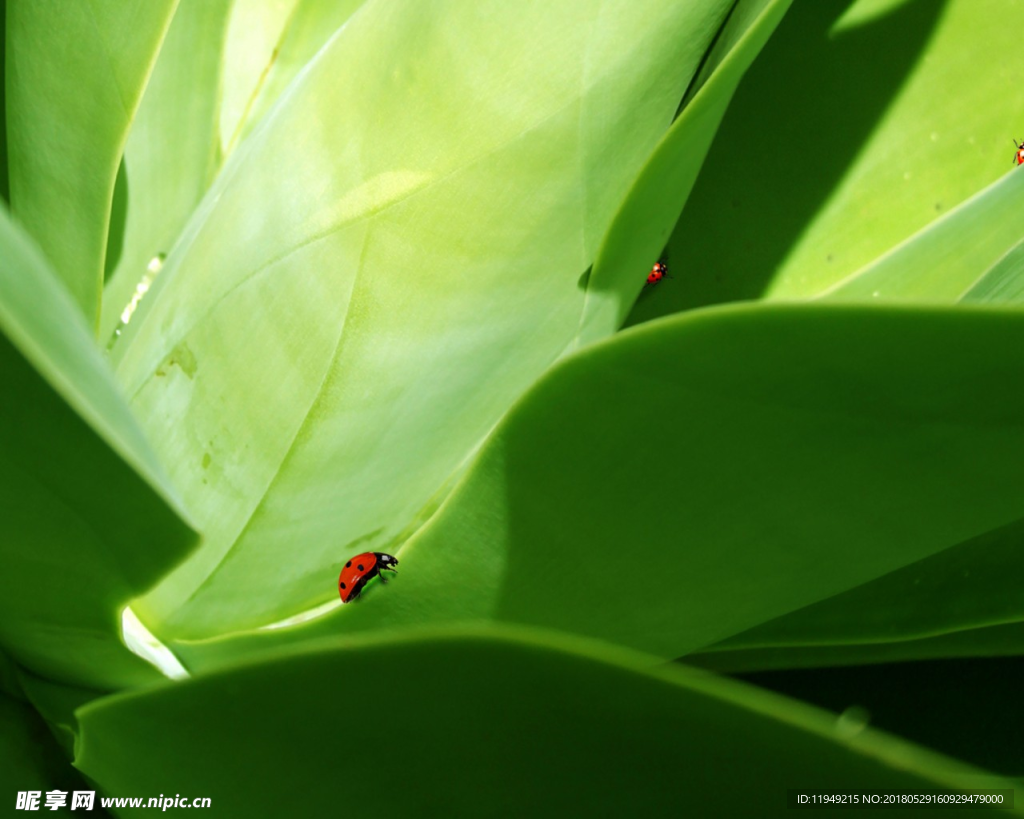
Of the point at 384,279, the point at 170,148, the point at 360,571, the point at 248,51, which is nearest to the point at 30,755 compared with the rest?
the point at 360,571

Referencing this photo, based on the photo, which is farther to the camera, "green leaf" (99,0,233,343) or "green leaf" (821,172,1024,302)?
"green leaf" (99,0,233,343)

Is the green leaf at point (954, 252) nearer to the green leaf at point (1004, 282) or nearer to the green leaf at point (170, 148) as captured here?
the green leaf at point (1004, 282)

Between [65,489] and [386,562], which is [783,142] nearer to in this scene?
[386,562]

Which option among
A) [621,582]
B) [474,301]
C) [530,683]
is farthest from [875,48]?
[530,683]

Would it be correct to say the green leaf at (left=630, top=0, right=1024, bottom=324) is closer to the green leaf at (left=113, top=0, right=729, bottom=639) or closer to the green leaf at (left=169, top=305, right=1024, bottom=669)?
the green leaf at (left=113, top=0, right=729, bottom=639)

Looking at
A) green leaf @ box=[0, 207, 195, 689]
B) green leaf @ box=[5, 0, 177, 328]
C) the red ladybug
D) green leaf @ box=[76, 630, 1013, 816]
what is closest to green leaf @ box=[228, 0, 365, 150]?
green leaf @ box=[5, 0, 177, 328]

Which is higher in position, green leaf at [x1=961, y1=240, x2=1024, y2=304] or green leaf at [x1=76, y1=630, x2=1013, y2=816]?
green leaf at [x1=961, y1=240, x2=1024, y2=304]
